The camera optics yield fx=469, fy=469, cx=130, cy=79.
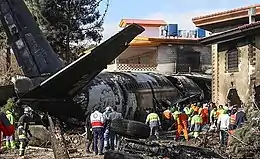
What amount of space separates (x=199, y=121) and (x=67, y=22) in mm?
17314

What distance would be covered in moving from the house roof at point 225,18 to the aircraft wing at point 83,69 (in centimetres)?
1275

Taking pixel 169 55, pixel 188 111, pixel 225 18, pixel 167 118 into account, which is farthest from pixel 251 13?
pixel 169 55

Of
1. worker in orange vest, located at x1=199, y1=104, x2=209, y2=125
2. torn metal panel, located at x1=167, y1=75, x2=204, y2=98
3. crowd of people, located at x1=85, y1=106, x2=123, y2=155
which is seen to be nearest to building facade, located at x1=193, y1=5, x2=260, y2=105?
torn metal panel, located at x1=167, y1=75, x2=204, y2=98

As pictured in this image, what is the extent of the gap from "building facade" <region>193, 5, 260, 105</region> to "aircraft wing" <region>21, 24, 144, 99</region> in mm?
9422

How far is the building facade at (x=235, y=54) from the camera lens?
24297 mm

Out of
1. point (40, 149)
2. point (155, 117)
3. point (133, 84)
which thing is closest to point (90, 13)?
point (133, 84)

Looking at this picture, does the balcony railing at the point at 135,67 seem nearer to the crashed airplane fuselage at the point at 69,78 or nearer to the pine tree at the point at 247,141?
the crashed airplane fuselage at the point at 69,78

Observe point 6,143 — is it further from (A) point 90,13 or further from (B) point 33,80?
(A) point 90,13

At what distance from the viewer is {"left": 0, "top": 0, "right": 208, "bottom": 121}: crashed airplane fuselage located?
16234 millimetres

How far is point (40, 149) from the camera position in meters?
16.5

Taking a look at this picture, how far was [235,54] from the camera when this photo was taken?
85.3ft

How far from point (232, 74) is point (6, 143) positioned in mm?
13970

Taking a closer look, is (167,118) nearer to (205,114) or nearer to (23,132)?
(205,114)

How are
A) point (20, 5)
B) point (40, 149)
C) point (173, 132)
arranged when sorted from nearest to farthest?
point (40, 149)
point (20, 5)
point (173, 132)
